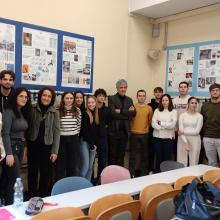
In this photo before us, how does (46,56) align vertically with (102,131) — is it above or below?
above

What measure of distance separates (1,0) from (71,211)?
9.32 ft

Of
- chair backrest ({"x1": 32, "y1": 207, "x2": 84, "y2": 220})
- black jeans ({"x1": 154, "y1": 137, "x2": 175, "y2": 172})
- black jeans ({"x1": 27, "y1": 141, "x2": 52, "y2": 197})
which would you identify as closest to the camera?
chair backrest ({"x1": 32, "y1": 207, "x2": 84, "y2": 220})

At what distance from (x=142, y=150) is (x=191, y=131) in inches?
34.3

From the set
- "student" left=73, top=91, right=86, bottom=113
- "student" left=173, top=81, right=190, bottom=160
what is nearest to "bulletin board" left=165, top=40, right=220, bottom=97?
"student" left=173, top=81, right=190, bottom=160

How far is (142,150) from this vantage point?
458 centimetres

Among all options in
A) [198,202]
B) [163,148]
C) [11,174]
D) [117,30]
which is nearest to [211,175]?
[198,202]

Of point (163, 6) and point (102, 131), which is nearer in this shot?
point (102, 131)

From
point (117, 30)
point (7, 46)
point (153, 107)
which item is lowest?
point (153, 107)

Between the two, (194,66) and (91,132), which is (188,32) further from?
(91,132)

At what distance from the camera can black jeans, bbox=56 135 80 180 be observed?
11.5 feet

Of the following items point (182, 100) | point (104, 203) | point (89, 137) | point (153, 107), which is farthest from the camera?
point (153, 107)

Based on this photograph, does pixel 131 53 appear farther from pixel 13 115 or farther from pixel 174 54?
pixel 13 115

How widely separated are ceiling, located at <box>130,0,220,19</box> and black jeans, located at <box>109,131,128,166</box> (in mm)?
2084

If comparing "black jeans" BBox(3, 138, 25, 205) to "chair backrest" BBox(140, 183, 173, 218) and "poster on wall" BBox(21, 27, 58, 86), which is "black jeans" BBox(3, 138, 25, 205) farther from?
"chair backrest" BBox(140, 183, 173, 218)
